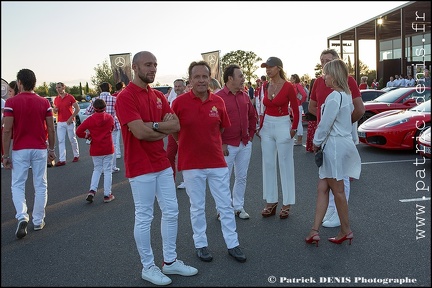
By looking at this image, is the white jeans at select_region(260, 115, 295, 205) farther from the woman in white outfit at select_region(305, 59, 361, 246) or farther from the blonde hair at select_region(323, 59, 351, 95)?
the blonde hair at select_region(323, 59, 351, 95)

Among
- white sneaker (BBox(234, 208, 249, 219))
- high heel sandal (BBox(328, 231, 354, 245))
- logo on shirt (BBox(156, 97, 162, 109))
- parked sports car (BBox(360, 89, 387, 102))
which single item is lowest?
high heel sandal (BBox(328, 231, 354, 245))

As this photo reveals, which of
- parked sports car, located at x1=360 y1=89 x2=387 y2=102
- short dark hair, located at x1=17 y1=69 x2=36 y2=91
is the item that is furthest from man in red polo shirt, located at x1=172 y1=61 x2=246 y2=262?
parked sports car, located at x1=360 y1=89 x2=387 y2=102

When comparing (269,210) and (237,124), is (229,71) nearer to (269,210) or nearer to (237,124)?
(237,124)

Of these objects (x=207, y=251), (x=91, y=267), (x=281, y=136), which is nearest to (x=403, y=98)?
(x=281, y=136)

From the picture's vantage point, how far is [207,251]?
12.1ft

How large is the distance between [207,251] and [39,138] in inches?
95.5

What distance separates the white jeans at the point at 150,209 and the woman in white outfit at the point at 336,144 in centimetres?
145

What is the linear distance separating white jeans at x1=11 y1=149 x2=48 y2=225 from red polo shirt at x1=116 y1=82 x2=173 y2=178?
1.99 metres

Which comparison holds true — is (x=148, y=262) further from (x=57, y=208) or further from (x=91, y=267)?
(x=57, y=208)

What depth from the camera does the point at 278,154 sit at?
15.8ft

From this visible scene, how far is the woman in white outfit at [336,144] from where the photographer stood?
3697 millimetres

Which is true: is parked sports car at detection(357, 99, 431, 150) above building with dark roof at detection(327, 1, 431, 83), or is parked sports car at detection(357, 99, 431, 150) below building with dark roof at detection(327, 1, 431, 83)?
below

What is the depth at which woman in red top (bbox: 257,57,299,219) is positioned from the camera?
4676 millimetres

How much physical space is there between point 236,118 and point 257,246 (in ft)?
4.89
